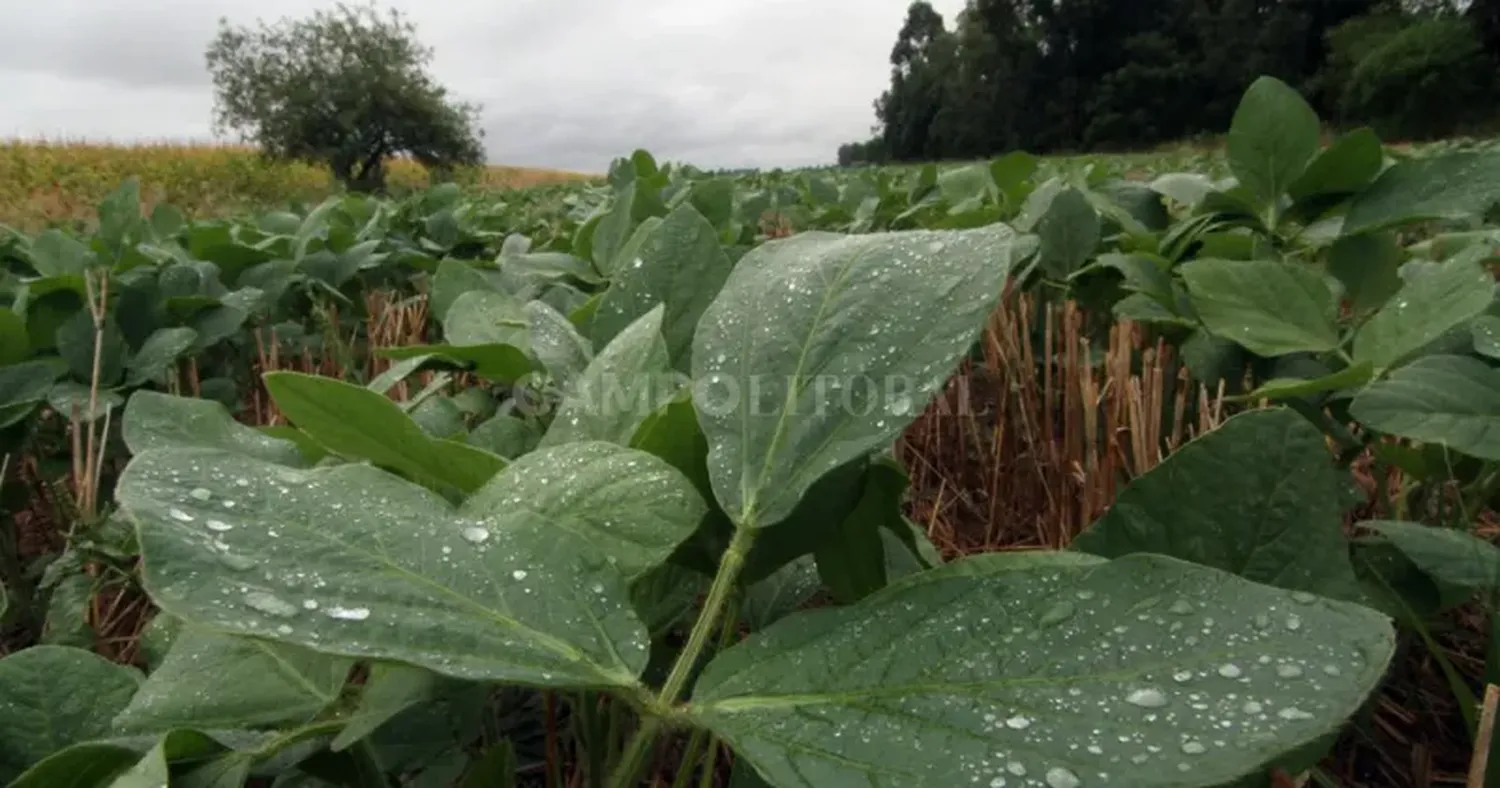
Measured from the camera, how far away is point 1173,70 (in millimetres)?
32562

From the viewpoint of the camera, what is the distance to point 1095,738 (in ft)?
0.99

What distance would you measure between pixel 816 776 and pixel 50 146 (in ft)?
84.4

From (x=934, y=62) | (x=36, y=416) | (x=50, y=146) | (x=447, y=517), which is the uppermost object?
(x=934, y=62)

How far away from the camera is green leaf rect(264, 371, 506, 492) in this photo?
0.47 m

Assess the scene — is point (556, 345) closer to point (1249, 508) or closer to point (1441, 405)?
point (1249, 508)

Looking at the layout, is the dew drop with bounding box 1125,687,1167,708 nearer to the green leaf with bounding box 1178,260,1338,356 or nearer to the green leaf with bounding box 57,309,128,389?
the green leaf with bounding box 1178,260,1338,356

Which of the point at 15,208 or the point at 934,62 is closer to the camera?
the point at 15,208

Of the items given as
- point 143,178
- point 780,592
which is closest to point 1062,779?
point 780,592

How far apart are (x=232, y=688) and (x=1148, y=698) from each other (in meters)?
0.38

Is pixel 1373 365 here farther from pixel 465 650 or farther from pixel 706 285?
pixel 465 650

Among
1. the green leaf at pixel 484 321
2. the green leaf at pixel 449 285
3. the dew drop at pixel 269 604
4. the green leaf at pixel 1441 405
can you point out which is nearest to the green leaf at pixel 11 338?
the green leaf at pixel 449 285

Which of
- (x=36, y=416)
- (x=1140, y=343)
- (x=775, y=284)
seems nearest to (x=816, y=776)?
(x=775, y=284)

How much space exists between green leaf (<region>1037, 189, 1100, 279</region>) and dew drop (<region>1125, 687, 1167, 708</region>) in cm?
92

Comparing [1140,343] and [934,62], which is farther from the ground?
[934,62]
